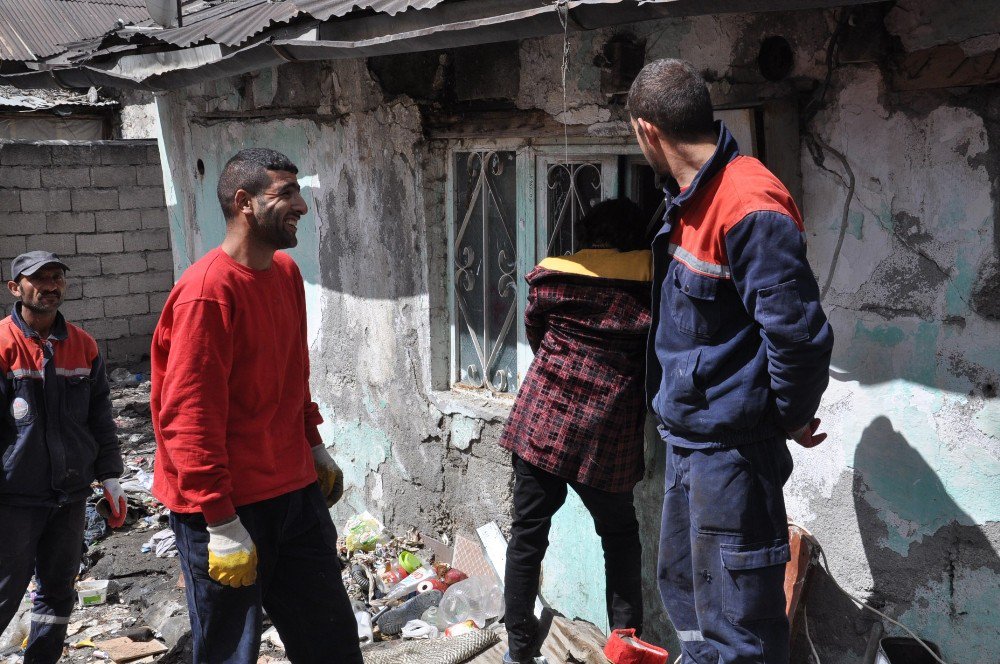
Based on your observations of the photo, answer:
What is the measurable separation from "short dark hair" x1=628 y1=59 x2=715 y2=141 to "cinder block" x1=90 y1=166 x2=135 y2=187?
8.02 meters

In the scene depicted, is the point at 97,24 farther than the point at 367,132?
Yes

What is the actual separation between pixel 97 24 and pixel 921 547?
541 inches

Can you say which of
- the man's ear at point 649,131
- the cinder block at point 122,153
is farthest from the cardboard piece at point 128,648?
the cinder block at point 122,153

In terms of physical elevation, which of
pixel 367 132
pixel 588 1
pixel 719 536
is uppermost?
pixel 588 1

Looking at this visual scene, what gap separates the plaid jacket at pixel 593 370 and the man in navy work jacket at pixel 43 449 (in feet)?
6.46

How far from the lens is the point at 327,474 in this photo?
3701 mm

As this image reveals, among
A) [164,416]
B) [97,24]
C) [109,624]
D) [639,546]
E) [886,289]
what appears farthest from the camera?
[97,24]

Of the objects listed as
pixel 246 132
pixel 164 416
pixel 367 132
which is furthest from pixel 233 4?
pixel 164 416

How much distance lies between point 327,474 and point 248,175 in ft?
3.85

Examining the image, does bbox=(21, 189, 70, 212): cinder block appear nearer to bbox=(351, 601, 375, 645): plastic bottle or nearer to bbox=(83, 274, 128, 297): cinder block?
bbox=(83, 274, 128, 297): cinder block

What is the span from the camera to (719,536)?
8.98 feet

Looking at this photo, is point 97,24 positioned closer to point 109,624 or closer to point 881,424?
point 109,624

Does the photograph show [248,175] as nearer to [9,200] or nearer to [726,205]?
[726,205]

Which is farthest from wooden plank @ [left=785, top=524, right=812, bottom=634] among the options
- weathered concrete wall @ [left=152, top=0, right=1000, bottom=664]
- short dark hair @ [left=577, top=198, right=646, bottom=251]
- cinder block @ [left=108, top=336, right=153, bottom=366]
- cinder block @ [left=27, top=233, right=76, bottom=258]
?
cinder block @ [left=27, top=233, right=76, bottom=258]
